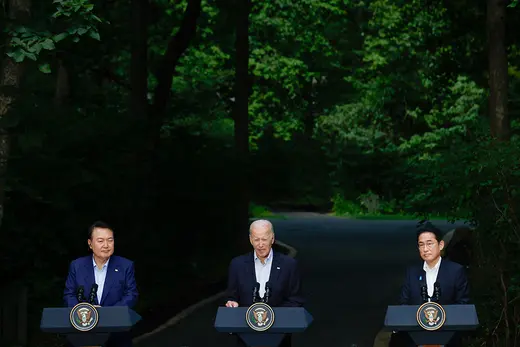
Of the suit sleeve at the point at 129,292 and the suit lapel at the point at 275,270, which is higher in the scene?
the suit lapel at the point at 275,270

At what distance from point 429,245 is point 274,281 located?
1.17 meters

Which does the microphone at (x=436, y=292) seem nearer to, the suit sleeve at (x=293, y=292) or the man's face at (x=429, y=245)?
the man's face at (x=429, y=245)

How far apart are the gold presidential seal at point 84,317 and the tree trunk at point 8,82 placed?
469 cm

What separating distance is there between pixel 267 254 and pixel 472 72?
21574mm

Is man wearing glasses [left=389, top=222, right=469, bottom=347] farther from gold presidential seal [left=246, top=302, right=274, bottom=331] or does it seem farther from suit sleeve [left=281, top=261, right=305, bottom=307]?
gold presidential seal [left=246, top=302, right=274, bottom=331]

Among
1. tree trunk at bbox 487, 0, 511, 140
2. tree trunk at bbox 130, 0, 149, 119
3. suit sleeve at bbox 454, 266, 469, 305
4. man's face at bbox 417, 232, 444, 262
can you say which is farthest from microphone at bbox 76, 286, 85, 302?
tree trunk at bbox 130, 0, 149, 119

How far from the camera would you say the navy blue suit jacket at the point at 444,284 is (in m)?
9.51

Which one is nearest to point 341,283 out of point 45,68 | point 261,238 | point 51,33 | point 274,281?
point 45,68

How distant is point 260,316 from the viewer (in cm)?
868

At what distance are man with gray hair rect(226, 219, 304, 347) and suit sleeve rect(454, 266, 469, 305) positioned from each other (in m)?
1.15

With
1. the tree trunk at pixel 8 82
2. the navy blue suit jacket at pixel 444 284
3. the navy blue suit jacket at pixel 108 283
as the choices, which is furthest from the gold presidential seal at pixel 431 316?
the tree trunk at pixel 8 82

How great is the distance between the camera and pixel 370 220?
58.7 metres

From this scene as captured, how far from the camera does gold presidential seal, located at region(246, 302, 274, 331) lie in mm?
8664

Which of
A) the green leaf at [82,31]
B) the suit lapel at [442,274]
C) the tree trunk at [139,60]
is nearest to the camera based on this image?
the suit lapel at [442,274]
